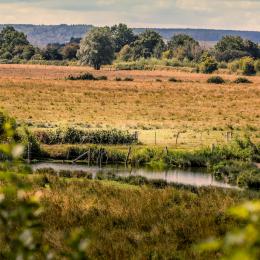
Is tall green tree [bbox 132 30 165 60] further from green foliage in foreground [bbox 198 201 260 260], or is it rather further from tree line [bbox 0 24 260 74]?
green foliage in foreground [bbox 198 201 260 260]

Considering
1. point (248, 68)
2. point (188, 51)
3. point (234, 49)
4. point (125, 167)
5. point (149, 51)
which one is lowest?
point (248, 68)

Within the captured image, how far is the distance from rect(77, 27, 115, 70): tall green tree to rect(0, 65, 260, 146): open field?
33976 millimetres

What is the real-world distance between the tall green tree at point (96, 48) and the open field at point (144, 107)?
1338 inches

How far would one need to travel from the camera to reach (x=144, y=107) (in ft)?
226

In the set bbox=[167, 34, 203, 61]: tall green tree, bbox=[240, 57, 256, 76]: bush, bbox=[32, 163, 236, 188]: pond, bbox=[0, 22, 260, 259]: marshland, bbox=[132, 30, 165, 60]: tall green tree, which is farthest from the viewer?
bbox=[132, 30, 165, 60]: tall green tree

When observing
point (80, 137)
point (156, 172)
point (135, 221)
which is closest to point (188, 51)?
point (80, 137)

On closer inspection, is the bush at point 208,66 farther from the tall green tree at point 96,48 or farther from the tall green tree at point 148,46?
the tall green tree at point 148,46

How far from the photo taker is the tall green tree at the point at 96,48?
132m

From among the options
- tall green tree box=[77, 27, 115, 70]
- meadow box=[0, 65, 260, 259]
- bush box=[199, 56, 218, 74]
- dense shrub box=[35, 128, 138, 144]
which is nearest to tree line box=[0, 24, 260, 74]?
tall green tree box=[77, 27, 115, 70]

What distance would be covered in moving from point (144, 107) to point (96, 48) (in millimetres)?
64722

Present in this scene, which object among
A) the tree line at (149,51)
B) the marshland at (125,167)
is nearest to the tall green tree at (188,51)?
the tree line at (149,51)

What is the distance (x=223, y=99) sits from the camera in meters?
78.0

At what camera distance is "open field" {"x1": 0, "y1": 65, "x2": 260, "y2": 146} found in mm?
52531

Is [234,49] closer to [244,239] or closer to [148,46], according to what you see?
[148,46]
